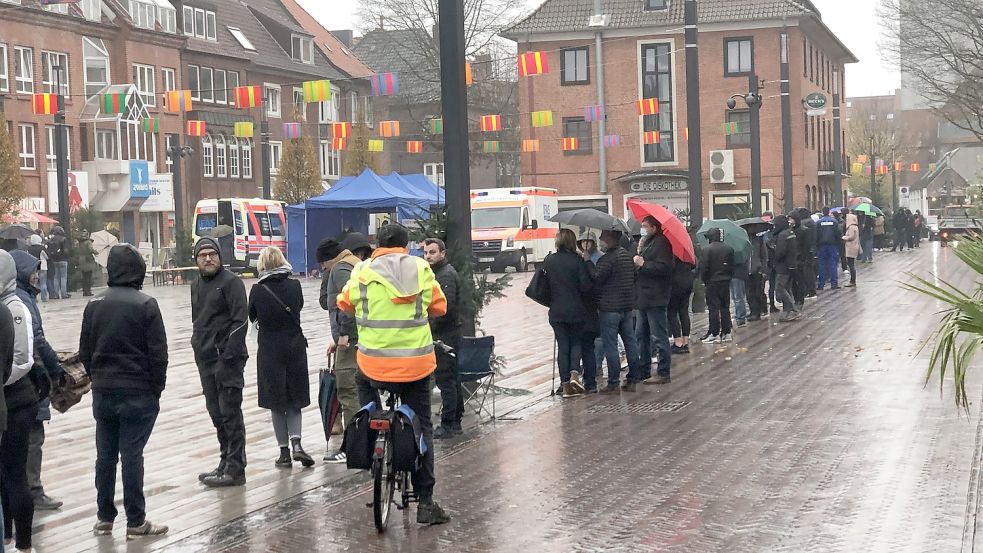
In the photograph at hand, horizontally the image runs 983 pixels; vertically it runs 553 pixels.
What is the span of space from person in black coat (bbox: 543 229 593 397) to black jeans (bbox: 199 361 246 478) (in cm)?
466

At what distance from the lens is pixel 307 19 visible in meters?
80.2

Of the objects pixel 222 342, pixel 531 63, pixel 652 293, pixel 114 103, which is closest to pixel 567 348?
pixel 652 293

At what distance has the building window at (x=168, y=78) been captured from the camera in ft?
202

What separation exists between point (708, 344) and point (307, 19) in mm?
63971

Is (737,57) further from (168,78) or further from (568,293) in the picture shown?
(568,293)

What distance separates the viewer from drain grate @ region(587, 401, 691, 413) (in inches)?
522

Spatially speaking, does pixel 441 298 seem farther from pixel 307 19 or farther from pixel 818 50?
pixel 307 19

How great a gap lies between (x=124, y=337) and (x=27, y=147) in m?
47.3

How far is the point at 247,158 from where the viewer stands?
222ft

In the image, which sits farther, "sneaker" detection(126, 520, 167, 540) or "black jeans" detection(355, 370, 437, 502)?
"black jeans" detection(355, 370, 437, 502)

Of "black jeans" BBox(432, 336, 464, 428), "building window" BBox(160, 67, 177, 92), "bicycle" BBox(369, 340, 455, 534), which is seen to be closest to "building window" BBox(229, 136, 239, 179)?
"building window" BBox(160, 67, 177, 92)

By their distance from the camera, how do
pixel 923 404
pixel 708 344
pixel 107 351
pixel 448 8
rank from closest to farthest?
pixel 107 351 → pixel 923 404 → pixel 448 8 → pixel 708 344

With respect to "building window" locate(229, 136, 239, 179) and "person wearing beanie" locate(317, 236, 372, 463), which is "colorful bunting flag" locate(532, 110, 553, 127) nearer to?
"building window" locate(229, 136, 239, 179)

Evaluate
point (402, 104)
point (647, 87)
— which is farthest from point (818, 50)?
point (402, 104)
